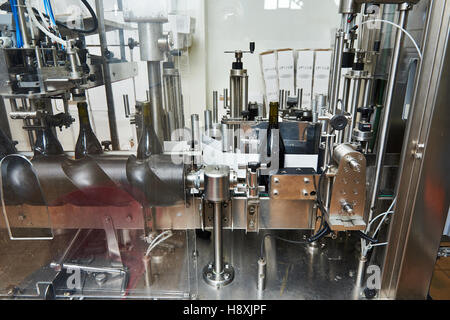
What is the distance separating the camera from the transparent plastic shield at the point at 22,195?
0.70 meters

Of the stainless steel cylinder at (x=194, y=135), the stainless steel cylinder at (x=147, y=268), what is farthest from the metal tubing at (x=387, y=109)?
the stainless steel cylinder at (x=147, y=268)

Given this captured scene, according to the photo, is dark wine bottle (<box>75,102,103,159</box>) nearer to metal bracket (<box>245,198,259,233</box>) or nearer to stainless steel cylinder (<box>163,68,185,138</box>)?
stainless steel cylinder (<box>163,68,185,138</box>)

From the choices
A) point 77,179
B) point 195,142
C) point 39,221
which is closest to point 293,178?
point 195,142

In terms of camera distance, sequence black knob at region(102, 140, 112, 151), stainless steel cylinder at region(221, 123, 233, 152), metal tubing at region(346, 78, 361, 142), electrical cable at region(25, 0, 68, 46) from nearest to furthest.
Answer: electrical cable at region(25, 0, 68, 46)
black knob at region(102, 140, 112, 151)
metal tubing at region(346, 78, 361, 142)
stainless steel cylinder at region(221, 123, 233, 152)

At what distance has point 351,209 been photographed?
2.29 ft

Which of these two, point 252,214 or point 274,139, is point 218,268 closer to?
point 252,214

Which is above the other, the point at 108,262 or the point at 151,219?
the point at 151,219

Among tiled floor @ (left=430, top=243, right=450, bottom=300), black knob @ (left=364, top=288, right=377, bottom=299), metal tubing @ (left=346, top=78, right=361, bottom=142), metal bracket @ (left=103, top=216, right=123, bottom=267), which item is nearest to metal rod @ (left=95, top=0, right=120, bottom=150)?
metal bracket @ (left=103, top=216, right=123, bottom=267)

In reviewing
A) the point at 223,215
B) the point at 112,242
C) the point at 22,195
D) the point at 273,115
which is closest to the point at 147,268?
the point at 112,242

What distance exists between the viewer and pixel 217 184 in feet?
2.28

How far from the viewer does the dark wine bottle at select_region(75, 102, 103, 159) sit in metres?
0.70
